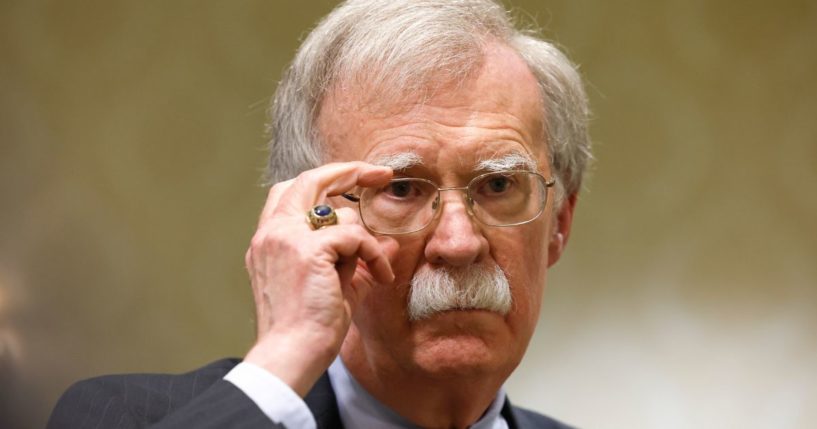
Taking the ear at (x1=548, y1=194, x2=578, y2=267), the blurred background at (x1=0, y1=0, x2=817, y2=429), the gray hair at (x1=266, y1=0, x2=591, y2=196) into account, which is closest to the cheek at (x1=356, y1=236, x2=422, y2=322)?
the gray hair at (x1=266, y1=0, x2=591, y2=196)

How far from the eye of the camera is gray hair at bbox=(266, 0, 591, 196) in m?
1.52

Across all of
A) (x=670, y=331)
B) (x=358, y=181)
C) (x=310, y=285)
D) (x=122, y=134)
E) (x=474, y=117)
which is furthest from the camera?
(x=670, y=331)

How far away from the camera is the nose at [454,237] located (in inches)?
56.3

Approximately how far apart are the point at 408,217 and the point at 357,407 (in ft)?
1.09

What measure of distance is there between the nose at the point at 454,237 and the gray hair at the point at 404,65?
0.19 metres

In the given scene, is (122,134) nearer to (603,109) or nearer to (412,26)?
(412,26)

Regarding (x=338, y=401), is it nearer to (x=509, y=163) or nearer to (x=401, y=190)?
(x=401, y=190)

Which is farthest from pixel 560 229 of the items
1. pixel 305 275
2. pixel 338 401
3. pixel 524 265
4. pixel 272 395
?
pixel 272 395

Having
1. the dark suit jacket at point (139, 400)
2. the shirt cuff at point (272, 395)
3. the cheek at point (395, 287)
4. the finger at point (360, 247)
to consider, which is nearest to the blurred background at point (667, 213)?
the dark suit jacket at point (139, 400)

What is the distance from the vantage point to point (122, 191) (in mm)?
2156

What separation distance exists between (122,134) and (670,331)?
1471 millimetres

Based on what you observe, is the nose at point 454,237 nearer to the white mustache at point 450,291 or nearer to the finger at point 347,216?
the white mustache at point 450,291

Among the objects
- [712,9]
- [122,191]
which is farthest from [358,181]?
[712,9]

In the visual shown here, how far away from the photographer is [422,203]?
1469mm
